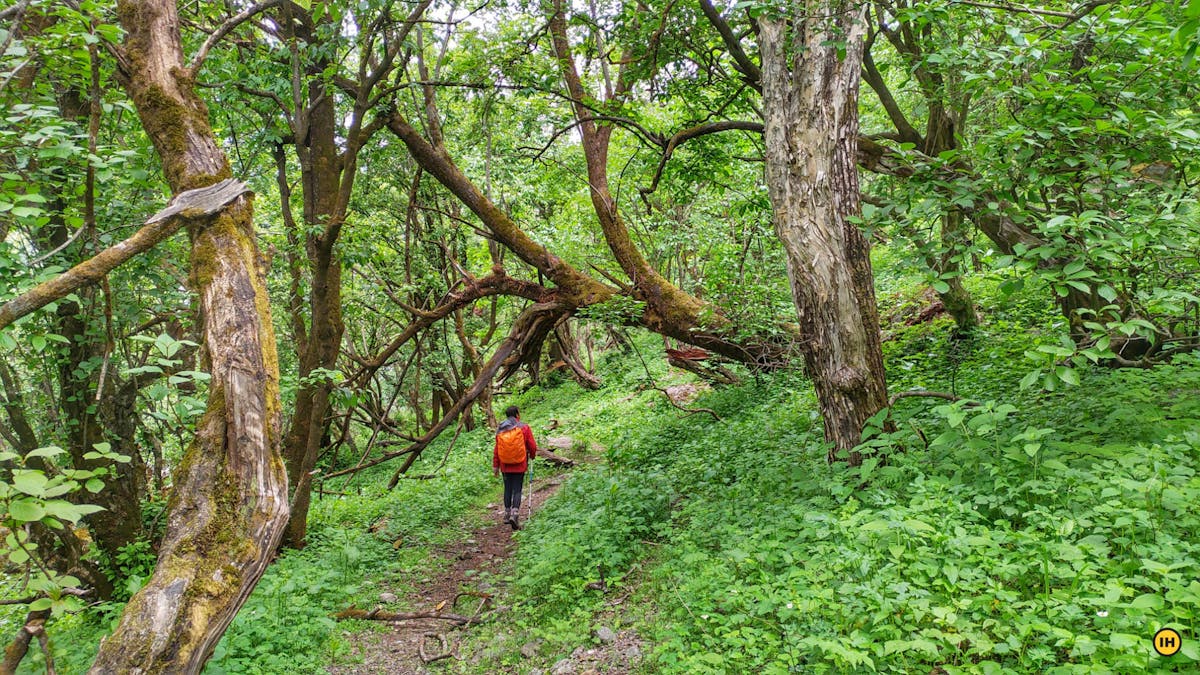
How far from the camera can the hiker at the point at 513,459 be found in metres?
8.68

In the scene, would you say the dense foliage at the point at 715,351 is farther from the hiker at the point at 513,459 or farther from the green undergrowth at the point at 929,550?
the hiker at the point at 513,459

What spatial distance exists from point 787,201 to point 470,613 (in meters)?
4.83

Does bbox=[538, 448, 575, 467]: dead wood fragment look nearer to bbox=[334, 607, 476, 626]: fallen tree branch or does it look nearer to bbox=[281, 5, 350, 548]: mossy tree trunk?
bbox=[281, 5, 350, 548]: mossy tree trunk

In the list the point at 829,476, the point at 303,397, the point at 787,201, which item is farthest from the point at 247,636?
the point at 787,201

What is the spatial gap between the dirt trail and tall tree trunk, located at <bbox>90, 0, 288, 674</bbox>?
3214mm

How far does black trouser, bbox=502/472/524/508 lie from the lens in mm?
8719

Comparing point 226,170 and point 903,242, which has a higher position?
point 226,170

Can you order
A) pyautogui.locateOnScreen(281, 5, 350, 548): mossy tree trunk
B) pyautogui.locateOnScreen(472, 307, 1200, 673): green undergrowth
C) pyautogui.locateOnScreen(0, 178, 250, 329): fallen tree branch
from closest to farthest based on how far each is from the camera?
1. pyautogui.locateOnScreen(0, 178, 250, 329): fallen tree branch
2. pyautogui.locateOnScreen(472, 307, 1200, 673): green undergrowth
3. pyautogui.locateOnScreen(281, 5, 350, 548): mossy tree trunk

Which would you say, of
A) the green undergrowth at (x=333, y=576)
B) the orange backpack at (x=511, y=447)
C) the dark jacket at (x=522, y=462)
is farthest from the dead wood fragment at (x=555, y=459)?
the orange backpack at (x=511, y=447)

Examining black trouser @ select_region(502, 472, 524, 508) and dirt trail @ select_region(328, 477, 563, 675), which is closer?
dirt trail @ select_region(328, 477, 563, 675)

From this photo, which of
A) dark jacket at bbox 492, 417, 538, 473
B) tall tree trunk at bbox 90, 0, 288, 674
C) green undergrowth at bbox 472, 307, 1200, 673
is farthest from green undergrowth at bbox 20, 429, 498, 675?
tall tree trunk at bbox 90, 0, 288, 674

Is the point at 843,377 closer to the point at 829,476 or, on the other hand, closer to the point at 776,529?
the point at 829,476

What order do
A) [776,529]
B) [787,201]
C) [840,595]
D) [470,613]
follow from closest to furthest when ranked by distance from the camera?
[840,595], [776,529], [787,201], [470,613]

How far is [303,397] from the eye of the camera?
25.0ft
